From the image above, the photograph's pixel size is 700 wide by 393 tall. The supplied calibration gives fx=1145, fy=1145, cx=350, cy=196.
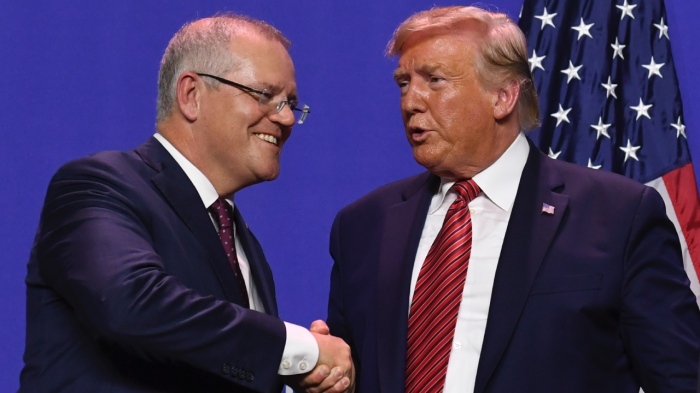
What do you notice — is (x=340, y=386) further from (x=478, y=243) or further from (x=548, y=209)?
(x=548, y=209)

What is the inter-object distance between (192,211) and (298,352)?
37 cm

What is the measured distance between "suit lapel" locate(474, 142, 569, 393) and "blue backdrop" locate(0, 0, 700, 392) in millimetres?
1247

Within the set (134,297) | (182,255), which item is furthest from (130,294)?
(182,255)

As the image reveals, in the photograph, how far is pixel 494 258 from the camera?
8.13 feet

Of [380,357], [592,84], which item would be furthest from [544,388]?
[592,84]

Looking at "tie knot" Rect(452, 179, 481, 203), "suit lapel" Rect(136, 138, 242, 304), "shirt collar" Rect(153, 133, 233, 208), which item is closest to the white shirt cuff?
"suit lapel" Rect(136, 138, 242, 304)

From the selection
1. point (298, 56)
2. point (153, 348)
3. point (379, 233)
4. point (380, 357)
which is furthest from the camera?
point (298, 56)

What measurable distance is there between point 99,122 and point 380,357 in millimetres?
1577

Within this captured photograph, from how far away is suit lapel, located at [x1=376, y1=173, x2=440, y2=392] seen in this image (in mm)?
2463

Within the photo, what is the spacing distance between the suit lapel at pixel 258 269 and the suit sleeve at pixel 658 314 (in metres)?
0.78

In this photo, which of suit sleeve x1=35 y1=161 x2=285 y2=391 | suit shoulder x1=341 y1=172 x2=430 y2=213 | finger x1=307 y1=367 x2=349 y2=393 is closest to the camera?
suit sleeve x1=35 y1=161 x2=285 y2=391

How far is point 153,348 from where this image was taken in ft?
6.77

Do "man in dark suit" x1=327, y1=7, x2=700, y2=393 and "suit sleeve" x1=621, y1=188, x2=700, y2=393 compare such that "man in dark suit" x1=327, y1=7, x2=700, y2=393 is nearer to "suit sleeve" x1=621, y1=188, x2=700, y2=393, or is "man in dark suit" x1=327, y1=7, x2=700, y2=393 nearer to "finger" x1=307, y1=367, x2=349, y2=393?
"suit sleeve" x1=621, y1=188, x2=700, y2=393

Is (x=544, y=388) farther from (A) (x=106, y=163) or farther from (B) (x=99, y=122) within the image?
(B) (x=99, y=122)
